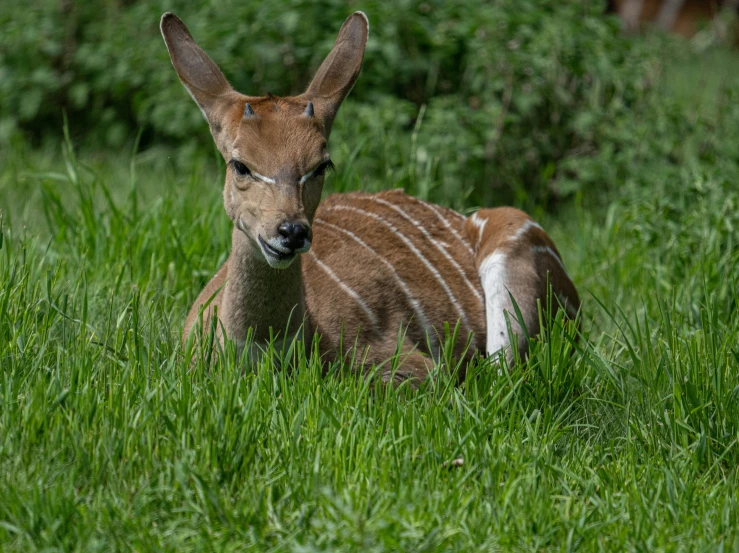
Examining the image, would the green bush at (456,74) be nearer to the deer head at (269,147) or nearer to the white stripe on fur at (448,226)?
the white stripe on fur at (448,226)

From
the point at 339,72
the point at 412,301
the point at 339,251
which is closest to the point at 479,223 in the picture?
the point at 412,301

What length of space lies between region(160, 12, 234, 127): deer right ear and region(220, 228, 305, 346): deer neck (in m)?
0.57

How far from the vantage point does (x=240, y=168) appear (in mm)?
3879

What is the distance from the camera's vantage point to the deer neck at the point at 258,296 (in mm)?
3910

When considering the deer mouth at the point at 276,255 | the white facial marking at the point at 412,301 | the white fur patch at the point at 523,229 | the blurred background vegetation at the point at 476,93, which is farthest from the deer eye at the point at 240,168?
the blurred background vegetation at the point at 476,93

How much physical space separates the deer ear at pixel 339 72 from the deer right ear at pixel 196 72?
36 centimetres

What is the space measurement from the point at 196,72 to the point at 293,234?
1.04 metres

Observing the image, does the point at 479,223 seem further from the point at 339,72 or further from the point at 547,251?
the point at 339,72

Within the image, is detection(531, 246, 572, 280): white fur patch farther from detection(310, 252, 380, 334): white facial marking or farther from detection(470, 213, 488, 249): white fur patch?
detection(310, 252, 380, 334): white facial marking

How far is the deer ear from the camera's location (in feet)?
13.9

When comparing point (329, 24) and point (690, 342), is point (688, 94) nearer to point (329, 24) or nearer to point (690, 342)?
point (329, 24)

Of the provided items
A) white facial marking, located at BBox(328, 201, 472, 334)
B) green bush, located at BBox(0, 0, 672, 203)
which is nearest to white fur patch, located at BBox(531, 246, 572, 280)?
white facial marking, located at BBox(328, 201, 472, 334)

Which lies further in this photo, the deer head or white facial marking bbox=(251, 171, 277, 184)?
white facial marking bbox=(251, 171, 277, 184)

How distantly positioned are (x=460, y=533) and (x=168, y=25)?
2.50m
